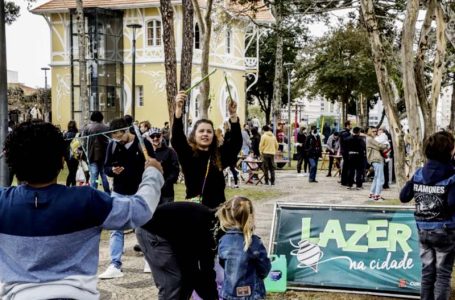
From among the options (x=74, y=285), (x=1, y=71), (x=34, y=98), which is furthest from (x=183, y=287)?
(x=34, y=98)

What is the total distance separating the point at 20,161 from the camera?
2.82 meters

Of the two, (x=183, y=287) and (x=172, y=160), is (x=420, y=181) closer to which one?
(x=183, y=287)

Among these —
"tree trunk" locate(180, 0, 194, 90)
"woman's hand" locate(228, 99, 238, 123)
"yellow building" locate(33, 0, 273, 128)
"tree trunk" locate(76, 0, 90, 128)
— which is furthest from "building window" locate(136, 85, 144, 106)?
"woman's hand" locate(228, 99, 238, 123)

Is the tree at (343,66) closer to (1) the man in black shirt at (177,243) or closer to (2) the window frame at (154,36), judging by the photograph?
(2) the window frame at (154,36)

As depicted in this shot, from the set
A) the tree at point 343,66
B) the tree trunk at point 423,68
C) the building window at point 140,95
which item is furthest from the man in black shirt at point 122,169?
the building window at point 140,95

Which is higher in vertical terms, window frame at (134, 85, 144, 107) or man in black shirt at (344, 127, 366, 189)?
window frame at (134, 85, 144, 107)

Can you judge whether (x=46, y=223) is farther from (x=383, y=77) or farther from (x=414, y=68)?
(x=414, y=68)

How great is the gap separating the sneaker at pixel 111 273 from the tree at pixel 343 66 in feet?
99.0

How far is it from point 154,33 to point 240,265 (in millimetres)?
34690

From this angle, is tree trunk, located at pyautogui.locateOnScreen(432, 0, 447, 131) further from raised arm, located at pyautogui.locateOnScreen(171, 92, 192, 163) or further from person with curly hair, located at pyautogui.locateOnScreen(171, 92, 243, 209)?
raised arm, located at pyautogui.locateOnScreen(171, 92, 192, 163)

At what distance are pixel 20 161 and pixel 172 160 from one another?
5.63 m

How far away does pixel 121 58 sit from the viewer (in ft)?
127

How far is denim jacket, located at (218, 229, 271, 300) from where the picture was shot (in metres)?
4.95

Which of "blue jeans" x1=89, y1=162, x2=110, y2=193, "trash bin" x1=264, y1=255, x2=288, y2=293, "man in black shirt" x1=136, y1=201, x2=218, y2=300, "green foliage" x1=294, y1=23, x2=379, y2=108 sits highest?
"green foliage" x1=294, y1=23, x2=379, y2=108
